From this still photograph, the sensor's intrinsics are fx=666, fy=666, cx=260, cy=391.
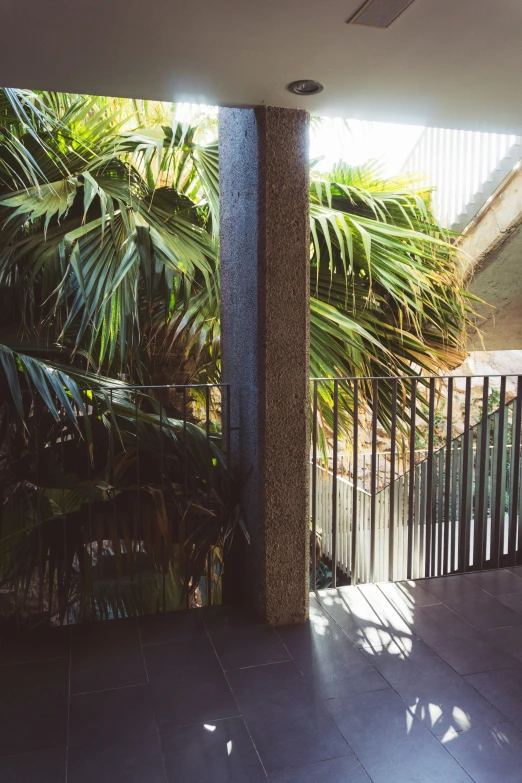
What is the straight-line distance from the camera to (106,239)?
9.39 ft

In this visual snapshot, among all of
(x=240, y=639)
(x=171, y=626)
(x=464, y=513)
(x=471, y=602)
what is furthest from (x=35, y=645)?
(x=464, y=513)

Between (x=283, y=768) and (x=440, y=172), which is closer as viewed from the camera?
(x=283, y=768)

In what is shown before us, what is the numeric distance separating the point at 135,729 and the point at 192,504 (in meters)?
0.85

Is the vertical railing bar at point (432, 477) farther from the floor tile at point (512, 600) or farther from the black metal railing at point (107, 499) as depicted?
the black metal railing at point (107, 499)

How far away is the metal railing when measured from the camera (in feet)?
17.4

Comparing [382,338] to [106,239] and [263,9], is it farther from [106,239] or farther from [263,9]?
[263,9]

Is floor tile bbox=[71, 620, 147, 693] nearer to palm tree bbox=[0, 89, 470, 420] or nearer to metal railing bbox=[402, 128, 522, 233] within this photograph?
palm tree bbox=[0, 89, 470, 420]

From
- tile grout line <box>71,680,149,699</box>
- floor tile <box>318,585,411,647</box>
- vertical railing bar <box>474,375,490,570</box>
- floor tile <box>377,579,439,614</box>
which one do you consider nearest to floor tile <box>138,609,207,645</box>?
tile grout line <box>71,680,149,699</box>

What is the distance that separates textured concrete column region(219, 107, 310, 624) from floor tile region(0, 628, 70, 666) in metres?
0.75

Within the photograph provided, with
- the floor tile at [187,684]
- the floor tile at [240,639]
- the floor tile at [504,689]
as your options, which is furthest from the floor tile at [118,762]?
the floor tile at [504,689]

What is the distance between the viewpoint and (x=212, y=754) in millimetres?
1853

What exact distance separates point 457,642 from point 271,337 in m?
1.33

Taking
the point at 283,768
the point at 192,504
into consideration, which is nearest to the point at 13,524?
the point at 192,504

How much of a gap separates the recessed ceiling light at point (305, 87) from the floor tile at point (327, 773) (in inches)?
80.8
